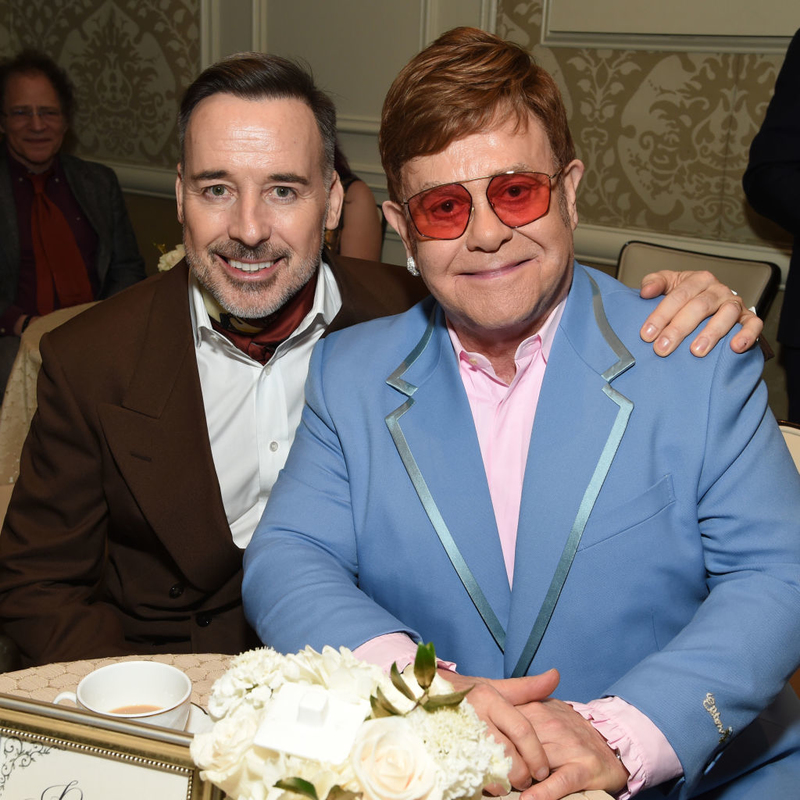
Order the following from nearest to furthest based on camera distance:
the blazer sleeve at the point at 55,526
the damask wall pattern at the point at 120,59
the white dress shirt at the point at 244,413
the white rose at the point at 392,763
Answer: the white rose at the point at 392,763 < the blazer sleeve at the point at 55,526 < the white dress shirt at the point at 244,413 < the damask wall pattern at the point at 120,59

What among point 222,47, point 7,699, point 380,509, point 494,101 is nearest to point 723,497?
point 380,509

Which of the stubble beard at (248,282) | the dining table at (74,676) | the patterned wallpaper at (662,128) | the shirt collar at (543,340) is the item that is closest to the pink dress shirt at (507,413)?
the shirt collar at (543,340)

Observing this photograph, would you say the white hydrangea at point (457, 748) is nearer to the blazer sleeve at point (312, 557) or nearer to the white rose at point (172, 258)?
the blazer sleeve at point (312, 557)

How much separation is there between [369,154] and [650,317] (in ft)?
10.4

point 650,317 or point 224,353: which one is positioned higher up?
point 650,317

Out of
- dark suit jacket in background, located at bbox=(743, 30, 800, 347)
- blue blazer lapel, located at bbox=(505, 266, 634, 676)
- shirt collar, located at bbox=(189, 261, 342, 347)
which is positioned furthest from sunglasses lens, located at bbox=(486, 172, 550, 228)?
dark suit jacket in background, located at bbox=(743, 30, 800, 347)

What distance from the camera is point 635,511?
4.60 ft

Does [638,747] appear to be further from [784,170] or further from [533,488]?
[784,170]

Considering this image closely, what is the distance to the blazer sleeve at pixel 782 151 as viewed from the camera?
2957 millimetres

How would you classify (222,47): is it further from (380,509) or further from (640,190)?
(380,509)

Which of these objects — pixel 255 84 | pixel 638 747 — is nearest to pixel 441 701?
pixel 638 747

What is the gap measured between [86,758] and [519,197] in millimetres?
999

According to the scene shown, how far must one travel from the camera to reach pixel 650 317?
151 centimetres

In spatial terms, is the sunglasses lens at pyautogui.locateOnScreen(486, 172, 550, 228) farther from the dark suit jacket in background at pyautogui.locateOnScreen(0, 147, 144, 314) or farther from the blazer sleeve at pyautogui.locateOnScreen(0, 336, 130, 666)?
the dark suit jacket in background at pyautogui.locateOnScreen(0, 147, 144, 314)
